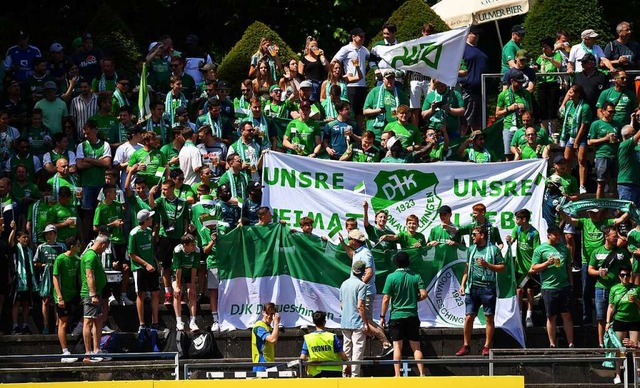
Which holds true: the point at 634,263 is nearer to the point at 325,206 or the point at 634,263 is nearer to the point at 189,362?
the point at 325,206

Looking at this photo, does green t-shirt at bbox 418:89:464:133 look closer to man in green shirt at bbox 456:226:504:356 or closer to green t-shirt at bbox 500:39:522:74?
green t-shirt at bbox 500:39:522:74

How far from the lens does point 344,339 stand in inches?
971

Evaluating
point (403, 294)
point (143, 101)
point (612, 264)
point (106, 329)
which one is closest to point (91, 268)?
point (106, 329)

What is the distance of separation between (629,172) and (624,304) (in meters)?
3.45

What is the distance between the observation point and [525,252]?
25.7 meters

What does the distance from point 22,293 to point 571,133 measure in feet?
30.7

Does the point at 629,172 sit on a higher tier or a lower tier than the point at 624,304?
higher

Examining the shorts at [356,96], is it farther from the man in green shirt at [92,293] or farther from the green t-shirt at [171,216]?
the man in green shirt at [92,293]

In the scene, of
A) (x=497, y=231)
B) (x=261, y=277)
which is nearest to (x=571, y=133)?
(x=497, y=231)

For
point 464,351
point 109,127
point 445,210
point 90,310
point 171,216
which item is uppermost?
point 109,127

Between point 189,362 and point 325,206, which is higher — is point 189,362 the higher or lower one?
the lower one

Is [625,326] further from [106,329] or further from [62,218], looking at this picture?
[62,218]

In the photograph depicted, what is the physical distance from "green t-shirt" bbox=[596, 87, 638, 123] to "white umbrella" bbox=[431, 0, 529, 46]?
429cm

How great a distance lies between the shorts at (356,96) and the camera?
30281 mm
